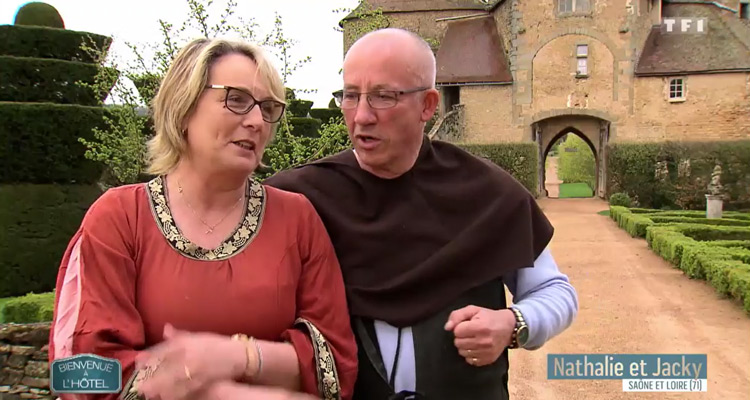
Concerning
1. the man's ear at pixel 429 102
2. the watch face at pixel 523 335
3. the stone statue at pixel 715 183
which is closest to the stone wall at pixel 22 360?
the man's ear at pixel 429 102

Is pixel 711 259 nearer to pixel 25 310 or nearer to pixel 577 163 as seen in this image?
pixel 25 310

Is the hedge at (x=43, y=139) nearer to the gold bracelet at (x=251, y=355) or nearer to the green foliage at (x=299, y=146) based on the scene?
the green foliage at (x=299, y=146)

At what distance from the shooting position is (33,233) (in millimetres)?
10141

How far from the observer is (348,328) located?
5.78ft

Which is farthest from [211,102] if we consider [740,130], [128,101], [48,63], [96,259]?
[740,130]

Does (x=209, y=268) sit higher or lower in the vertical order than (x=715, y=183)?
higher

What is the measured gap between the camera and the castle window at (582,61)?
23828 millimetres

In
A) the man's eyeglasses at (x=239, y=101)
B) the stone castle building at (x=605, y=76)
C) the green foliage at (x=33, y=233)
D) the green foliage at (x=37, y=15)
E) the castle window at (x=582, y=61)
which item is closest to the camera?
the man's eyeglasses at (x=239, y=101)

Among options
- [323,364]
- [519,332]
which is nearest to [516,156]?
[519,332]

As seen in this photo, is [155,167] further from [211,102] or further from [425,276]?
[425,276]

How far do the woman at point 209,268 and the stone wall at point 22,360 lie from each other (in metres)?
4.31

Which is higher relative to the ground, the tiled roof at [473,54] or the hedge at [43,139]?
the tiled roof at [473,54]

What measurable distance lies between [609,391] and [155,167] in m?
5.29

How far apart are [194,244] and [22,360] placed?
15.0 ft
